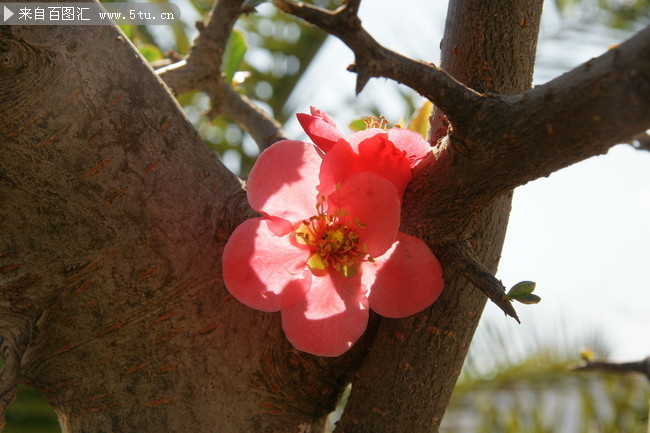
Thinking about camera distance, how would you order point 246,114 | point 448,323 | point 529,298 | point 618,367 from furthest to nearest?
point 246,114 → point 618,367 → point 448,323 → point 529,298

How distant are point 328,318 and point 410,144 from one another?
0.83ft

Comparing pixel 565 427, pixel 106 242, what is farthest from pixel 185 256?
pixel 565 427

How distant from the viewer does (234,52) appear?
1.41 metres

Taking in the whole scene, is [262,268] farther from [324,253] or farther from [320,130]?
[320,130]

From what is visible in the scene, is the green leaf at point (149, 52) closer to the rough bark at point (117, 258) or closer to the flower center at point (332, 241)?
the rough bark at point (117, 258)

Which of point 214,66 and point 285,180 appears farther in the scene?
point 214,66

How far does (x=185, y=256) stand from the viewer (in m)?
0.81

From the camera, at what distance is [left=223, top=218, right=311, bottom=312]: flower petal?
76 centimetres

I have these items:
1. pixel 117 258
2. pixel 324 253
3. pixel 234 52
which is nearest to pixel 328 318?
pixel 324 253

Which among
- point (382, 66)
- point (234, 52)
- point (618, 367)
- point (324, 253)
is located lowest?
point (618, 367)

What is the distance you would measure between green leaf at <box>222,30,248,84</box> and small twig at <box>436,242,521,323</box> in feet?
2.76

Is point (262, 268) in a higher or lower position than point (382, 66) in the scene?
lower

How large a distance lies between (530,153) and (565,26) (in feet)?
9.13

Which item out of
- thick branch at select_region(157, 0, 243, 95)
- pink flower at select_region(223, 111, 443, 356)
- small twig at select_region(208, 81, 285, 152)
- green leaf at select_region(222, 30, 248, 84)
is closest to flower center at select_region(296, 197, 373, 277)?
pink flower at select_region(223, 111, 443, 356)
